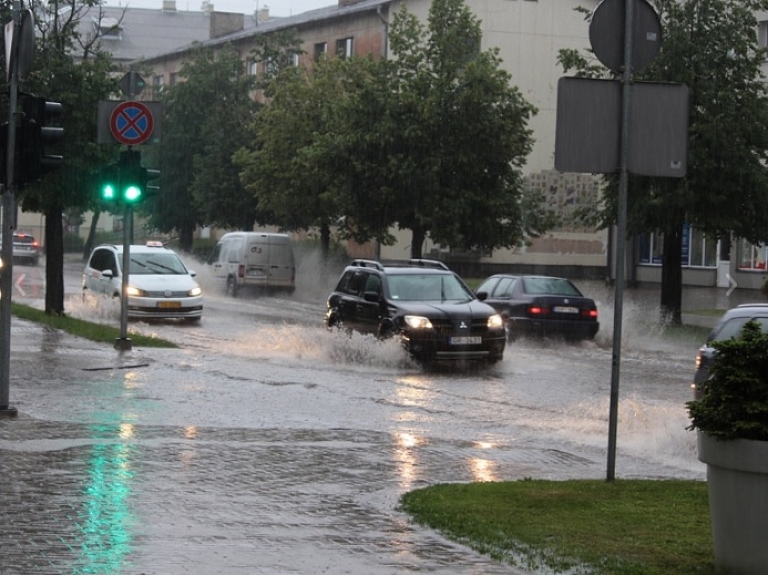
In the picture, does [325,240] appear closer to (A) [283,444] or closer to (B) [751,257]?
(B) [751,257]

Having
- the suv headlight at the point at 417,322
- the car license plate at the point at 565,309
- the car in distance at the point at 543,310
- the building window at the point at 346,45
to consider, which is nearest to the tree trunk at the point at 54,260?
the car in distance at the point at 543,310

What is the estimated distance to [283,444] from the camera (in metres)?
12.3

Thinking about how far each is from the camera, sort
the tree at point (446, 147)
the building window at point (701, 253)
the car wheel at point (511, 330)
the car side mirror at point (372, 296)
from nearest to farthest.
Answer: the car side mirror at point (372, 296), the car wheel at point (511, 330), the tree at point (446, 147), the building window at point (701, 253)

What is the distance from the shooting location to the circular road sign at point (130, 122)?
2080cm

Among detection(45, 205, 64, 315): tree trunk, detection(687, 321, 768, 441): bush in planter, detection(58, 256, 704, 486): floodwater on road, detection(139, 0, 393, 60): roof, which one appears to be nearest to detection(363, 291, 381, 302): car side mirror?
detection(58, 256, 704, 486): floodwater on road

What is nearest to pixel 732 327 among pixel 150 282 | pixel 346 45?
pixel 150 282

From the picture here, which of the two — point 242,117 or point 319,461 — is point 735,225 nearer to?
point 319,461

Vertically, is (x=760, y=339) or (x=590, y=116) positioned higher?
(x=590, y=116)

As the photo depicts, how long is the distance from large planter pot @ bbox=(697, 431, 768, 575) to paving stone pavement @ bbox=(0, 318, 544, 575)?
115 cm

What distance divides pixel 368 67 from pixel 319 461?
32.5 m

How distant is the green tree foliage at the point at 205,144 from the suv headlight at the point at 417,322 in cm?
4068

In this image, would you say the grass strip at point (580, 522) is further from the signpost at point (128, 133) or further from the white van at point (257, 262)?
the white van at point (257, 262)

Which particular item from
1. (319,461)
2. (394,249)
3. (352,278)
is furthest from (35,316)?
(394,249)

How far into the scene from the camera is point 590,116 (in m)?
9.56
